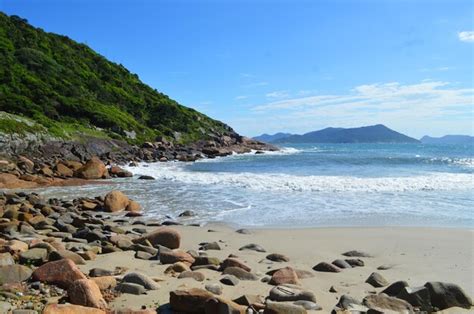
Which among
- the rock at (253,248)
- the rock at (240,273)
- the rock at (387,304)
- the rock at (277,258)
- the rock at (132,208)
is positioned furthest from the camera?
the rock at (132,208)

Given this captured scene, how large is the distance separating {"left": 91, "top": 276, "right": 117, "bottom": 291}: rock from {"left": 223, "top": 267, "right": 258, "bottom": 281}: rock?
1.59 metres

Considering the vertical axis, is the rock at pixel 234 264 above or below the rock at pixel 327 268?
above

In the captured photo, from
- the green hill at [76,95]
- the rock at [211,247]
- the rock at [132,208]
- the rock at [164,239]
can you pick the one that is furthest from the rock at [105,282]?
the green hill at [76,95]

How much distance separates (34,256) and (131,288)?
2128mm

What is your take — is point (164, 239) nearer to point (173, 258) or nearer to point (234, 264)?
point (173, 258)

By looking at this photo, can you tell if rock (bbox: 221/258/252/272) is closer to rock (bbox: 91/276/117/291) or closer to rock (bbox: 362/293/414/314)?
rock (bbox: 91/276/117/291)

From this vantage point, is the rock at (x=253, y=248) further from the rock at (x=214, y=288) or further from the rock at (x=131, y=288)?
the rock at (x=131, y=288)

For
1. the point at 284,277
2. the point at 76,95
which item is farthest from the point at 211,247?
the point at 76,95

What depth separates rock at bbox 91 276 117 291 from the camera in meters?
5.26

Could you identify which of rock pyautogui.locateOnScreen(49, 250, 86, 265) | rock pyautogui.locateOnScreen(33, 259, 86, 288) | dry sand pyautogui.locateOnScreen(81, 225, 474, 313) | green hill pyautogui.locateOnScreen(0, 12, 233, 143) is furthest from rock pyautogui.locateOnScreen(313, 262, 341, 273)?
green hill pyautogui.locateOnScreen(0, 12, 233, 143)

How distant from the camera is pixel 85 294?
466cm

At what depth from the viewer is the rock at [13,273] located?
5.30 m

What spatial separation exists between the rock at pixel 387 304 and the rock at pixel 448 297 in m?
0.42

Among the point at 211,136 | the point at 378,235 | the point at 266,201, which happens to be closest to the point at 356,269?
the point at 378,235
